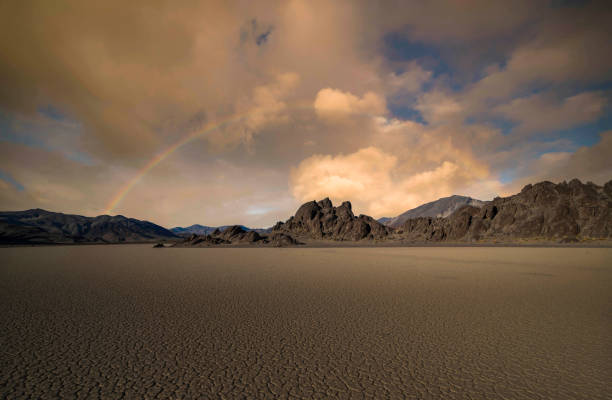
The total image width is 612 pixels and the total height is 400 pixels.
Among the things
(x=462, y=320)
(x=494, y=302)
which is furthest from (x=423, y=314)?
(x=494, y=302)

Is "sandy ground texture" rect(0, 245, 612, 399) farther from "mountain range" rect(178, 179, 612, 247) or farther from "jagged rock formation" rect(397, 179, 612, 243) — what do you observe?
"jagged rock formation" rect(397, 179, 612, 243)

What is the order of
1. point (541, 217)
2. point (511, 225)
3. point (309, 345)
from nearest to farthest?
point (309, 345)
point (541, 217)
point (511, 225)

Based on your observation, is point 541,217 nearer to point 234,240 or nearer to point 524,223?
point 524,223

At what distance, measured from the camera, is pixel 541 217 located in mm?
120500

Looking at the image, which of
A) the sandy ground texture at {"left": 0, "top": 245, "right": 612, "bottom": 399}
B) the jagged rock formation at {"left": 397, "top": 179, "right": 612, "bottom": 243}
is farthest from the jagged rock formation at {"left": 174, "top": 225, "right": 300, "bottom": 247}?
the sandy ground texture at {"left": 0, "top": 245, "right": 612, "bottom": 399}

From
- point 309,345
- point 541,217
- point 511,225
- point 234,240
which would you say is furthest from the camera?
point 234,240

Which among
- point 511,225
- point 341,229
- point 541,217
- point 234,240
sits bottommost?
point 234,240

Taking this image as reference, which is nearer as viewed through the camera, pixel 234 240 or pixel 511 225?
pixel 511 225

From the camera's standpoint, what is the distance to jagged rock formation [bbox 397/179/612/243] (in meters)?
107

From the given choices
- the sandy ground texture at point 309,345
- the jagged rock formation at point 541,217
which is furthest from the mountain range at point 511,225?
the sandy ground texture at point 309,345

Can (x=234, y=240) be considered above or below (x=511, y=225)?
below

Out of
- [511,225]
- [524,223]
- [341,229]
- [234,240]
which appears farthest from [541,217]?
[234,240]

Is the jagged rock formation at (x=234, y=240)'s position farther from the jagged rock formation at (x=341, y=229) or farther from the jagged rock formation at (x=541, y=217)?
the jagged rock formation at (x=541, y=217)

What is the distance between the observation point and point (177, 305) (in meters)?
13.6
